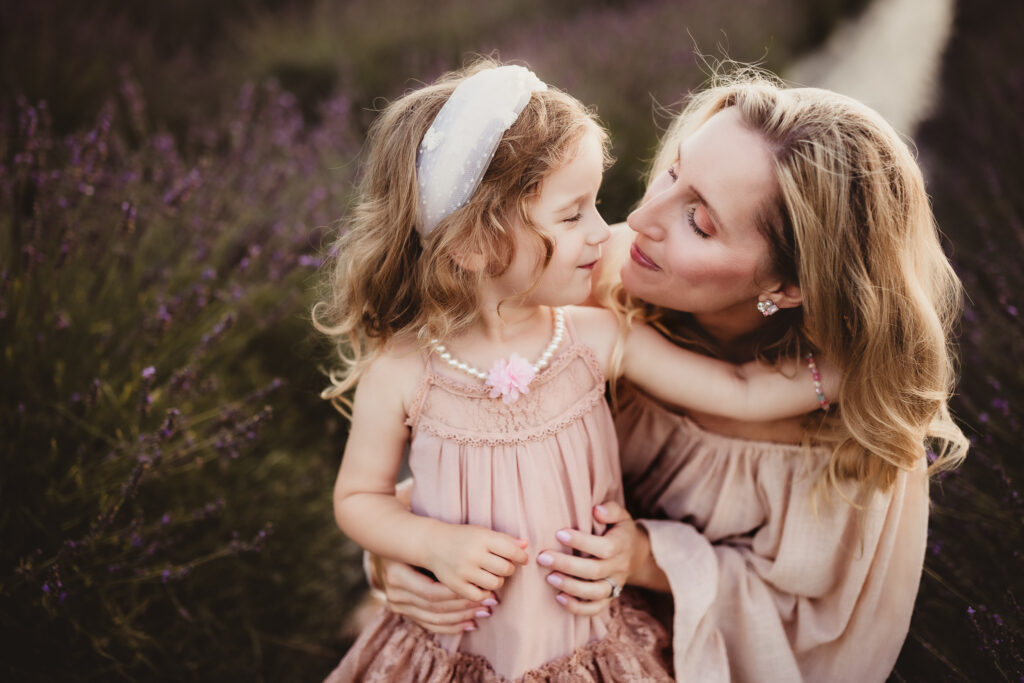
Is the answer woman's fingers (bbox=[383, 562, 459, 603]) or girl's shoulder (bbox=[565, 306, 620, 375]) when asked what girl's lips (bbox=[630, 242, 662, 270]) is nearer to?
girl's shoulder (bbox=[565, 306, 620, 375])

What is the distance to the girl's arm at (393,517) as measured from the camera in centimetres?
149

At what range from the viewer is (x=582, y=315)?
169cm

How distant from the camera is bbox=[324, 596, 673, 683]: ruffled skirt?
5.20ft

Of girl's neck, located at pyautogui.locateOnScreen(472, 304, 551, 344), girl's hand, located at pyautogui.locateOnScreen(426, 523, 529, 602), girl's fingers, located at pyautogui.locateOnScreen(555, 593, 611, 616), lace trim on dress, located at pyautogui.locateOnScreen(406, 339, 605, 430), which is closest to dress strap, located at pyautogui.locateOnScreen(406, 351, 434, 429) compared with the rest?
lace trim on dress, located at pyautogui.locateOnScreen(406, 339, 605, 430)

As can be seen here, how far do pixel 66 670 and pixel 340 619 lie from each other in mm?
849

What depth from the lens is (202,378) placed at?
7.63 ft

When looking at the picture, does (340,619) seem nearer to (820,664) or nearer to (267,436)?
(267,436)

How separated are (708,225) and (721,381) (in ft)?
1.07

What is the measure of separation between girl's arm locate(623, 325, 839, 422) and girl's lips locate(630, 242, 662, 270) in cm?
13

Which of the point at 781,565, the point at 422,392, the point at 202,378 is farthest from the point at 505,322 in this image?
the point at 202,378

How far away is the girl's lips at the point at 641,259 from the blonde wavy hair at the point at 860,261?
118 mm

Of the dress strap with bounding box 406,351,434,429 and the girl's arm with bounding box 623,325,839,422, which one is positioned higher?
the dress strap with bounding box 406,351,434,429

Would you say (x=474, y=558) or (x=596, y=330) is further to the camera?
(x=596, y=330)

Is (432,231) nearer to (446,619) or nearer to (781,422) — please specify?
(446,619)
